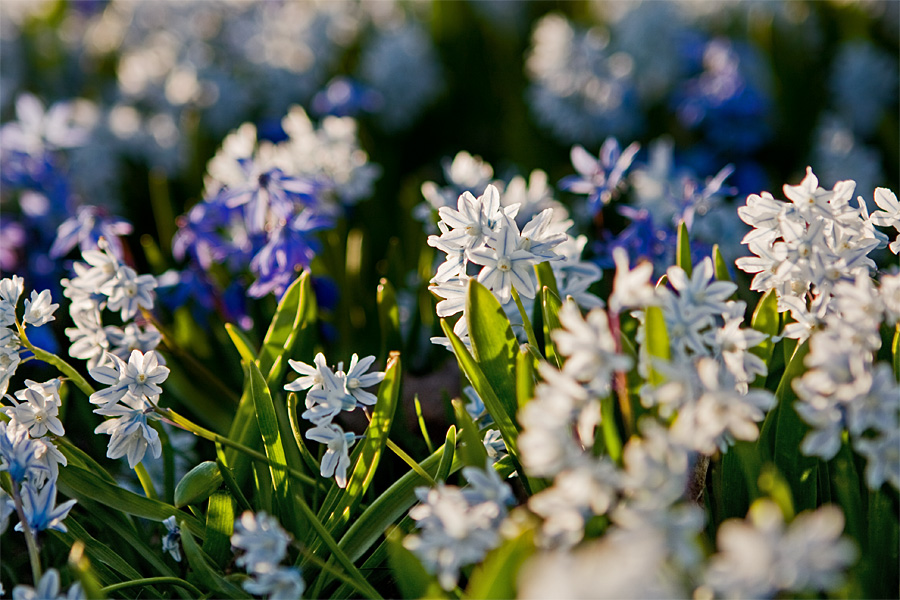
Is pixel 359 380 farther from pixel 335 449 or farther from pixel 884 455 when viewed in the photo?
pixel 884 455

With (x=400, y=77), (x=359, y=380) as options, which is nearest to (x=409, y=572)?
(x=359, y=380)

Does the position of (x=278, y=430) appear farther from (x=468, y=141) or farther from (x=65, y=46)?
(x=65, y=46)

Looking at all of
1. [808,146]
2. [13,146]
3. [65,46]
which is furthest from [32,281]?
[808,146]

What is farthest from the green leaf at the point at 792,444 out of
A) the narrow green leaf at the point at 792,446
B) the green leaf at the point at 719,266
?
the green leaf at the point at 719,266

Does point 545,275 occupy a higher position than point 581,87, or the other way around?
point 581,87

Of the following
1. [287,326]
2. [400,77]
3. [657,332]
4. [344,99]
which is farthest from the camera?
[400,77]

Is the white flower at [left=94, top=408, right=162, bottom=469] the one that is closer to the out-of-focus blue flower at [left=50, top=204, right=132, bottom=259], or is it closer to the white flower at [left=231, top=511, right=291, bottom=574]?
the white flower at [left=231, top=511, right=291, bottom=574]
